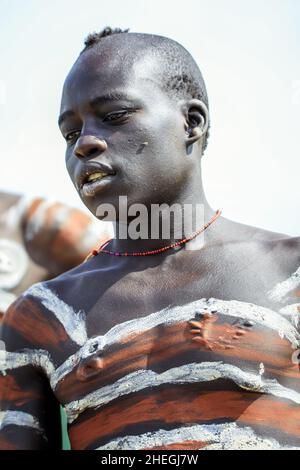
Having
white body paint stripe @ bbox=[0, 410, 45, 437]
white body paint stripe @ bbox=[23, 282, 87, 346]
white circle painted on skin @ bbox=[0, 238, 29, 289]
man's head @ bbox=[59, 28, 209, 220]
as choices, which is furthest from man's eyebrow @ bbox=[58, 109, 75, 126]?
white circle painted on skin @ bbox=[0, 238, 29, 289]

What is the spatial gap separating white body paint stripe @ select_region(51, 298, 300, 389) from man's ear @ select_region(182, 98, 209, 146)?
1.74ft

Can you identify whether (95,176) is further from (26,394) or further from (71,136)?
(26,394)

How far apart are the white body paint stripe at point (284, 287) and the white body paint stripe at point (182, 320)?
0.04 meters

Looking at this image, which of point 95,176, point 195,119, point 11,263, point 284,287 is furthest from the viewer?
point 11,263

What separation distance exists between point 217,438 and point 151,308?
1.30ft

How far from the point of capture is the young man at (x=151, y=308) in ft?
6.27

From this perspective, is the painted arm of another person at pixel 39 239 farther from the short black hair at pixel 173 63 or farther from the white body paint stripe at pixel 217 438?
the white body paint stripe at pixel 217 438

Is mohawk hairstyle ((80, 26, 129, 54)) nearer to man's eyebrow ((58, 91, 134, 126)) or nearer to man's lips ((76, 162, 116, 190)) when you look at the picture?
man's eyebrow ((58, 91, 134, 126))

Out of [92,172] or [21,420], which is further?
[21,420]

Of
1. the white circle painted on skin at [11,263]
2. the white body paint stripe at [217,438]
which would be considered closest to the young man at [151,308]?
the white body paint stripe at [217,438]

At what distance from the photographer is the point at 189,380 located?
6.32 ft

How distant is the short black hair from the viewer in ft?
7.56

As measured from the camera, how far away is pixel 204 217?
225 cm

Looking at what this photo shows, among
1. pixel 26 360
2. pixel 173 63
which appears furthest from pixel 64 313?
pixel 173 63
